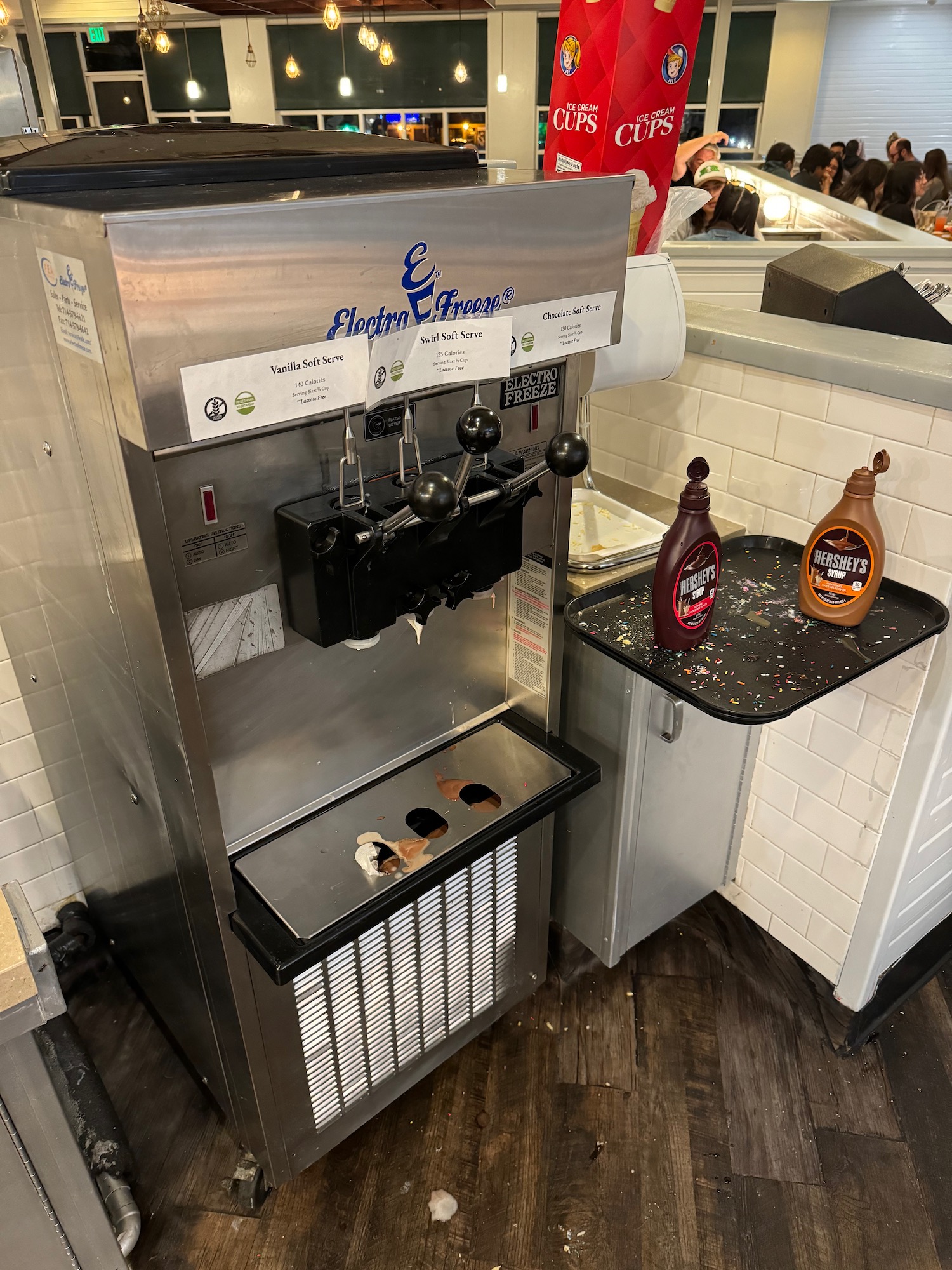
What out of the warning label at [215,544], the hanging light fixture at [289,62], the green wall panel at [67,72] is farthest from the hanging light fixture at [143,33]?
the warning label at [215,544]

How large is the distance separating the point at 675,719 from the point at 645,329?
77 centimetres

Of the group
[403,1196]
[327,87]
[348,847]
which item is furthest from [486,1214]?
[327,87]

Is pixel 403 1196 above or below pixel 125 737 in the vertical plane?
below

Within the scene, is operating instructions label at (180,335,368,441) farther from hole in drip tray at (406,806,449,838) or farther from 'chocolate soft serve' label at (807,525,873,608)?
'chocolate soft serve' label at (807,525,873,608)

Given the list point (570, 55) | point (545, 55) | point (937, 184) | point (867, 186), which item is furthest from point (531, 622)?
point (545, 55)

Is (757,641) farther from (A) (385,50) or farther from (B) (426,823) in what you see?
(A) (385,50)

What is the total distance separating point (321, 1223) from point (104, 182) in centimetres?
175

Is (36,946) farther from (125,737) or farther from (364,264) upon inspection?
(364,264)

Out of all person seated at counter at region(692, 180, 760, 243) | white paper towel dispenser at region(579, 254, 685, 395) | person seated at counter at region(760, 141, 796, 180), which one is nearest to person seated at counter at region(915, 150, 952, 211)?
person seated at counter at region(760, 141, 796, 180)

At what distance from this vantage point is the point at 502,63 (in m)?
11.0

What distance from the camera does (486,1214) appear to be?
1.65 m

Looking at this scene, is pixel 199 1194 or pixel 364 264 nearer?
pixel 364 264

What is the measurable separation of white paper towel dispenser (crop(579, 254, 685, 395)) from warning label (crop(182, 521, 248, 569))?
806 millimetres

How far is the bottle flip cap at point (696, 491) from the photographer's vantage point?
1401 millimetres
